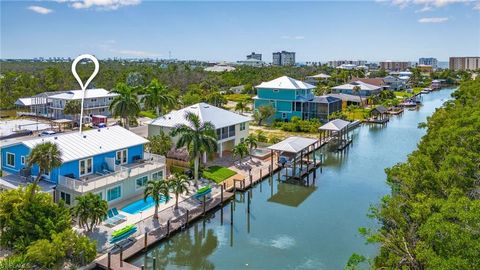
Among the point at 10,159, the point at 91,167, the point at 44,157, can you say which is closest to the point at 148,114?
the point at 10,159

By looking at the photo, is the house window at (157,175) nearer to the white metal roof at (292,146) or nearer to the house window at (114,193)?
the house window at (114,193)

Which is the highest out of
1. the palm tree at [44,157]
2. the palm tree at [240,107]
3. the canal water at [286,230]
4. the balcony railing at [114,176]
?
the palm tree at [240,107]

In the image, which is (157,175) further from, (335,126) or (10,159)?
(335,126)

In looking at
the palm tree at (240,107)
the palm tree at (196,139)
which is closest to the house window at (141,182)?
the palm tree at (196,139)

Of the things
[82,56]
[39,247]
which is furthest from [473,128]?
[82,56]

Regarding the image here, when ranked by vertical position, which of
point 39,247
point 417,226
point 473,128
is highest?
point 473,128

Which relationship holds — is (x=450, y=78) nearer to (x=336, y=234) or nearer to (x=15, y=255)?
(x=336, y=234)
